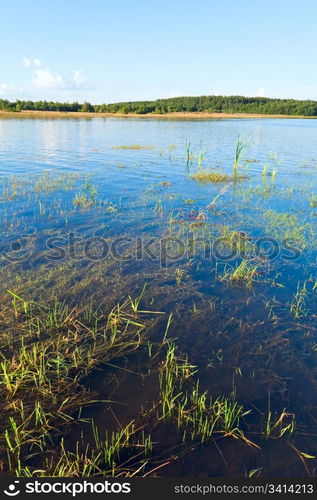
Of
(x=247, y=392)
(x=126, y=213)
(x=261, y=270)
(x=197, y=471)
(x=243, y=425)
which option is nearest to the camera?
(x=197, y=471)

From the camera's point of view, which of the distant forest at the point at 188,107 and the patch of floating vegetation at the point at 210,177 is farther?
the distant forest at the point at 188,107

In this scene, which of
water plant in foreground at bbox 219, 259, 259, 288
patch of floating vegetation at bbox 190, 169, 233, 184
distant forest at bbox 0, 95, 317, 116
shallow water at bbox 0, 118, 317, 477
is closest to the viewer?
shallow water at bbox 0, 118, 317, 477

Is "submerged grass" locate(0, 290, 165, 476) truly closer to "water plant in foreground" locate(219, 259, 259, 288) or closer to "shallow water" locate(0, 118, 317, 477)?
"shallow water" locate(0, 118, 317, 477)

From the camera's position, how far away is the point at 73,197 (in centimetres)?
1633

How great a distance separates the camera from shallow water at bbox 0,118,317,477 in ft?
15.0

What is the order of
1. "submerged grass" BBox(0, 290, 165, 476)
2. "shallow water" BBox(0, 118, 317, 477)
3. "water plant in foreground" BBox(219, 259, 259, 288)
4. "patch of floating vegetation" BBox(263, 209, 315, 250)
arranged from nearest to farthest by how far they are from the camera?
"submerged grass" BBox(0, 290, 165, 476) → "shallow water" BBox(0, 118, 317, 477) → "water plant in foreground" BBox(219, 259, 259, 288) → "patch of floating vegetation" BBox(263, 209, 315, 250)

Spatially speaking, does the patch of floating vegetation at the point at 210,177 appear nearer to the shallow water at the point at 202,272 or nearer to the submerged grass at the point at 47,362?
the shallow water at the point at 202,272

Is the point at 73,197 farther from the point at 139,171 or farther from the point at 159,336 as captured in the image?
the point at 159,336

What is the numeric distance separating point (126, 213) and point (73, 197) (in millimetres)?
4138

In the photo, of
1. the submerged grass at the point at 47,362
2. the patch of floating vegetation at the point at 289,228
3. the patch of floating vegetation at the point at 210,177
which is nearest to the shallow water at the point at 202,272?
the patch of floating vegetation at the point at 289,228

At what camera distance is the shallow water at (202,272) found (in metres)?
4.56

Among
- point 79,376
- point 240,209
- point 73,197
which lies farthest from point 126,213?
point 79,376

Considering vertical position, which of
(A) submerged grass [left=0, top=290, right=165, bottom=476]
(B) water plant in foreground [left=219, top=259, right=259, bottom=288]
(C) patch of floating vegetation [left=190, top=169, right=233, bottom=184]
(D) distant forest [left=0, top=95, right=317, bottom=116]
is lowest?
(A) submerged grass [left=0, top=290, right=165, bottom=476]

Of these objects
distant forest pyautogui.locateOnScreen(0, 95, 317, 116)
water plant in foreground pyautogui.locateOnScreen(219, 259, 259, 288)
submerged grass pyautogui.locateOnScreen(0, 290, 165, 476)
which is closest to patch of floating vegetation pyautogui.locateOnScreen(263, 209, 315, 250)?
water plant in foreground pyautogui.locateOnScreen(219, 259, 259, 288)
